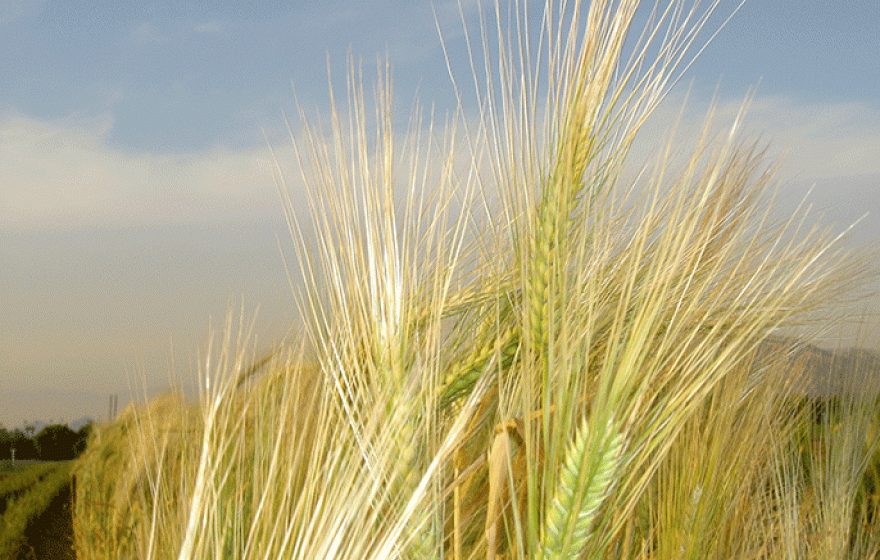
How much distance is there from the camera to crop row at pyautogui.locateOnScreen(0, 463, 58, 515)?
3148 millimetres

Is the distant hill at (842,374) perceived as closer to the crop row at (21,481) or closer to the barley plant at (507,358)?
the barley plant at (507,358)

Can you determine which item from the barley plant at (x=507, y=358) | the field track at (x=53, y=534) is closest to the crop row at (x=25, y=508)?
the field track at (x=53, y=534)

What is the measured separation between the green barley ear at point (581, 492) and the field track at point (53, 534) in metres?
2.77

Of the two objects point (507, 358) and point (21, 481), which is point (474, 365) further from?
point (21, 481)

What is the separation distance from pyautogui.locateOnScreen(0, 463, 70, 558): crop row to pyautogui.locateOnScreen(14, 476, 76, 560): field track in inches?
1.2

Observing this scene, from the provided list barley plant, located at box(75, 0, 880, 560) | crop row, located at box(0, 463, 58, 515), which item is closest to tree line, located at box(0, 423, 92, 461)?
crop row, located at box(0, 463, 58, 515)

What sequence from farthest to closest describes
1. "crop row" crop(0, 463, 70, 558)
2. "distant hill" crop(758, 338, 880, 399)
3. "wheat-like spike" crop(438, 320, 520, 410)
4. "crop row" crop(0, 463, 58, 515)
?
"crop row" crop(0, 463, 58, 515) < "crop row" crop(0, 463, 70, 558) < "distant hill" crop(758, 338, 880, 399) < "wheat-like spike" crop(438, 320, 520, 410)

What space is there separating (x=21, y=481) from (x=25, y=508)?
2.05 ft

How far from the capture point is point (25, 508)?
2.88 metres

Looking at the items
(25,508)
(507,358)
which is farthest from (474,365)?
(25,508)

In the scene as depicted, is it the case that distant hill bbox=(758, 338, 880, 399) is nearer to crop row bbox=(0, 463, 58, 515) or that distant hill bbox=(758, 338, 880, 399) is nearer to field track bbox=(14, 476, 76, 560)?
field track bbox=(14, 476, 76, 560)

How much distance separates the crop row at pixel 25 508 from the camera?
261 centimetres

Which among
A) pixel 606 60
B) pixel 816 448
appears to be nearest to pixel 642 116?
pixel 606 60

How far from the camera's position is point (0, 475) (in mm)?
3564
